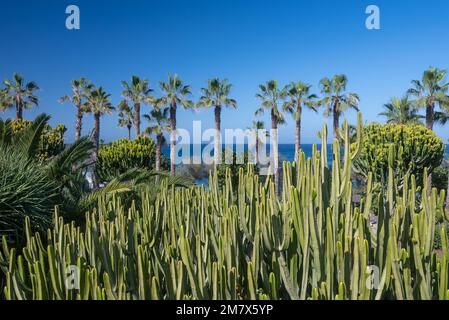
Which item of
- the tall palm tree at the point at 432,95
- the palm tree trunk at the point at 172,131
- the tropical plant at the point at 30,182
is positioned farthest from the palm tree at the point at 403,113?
the tropical plant at the point at 30,182

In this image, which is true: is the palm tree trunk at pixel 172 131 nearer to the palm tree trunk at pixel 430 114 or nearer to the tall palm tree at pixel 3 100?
the tall palm tree at pixel 3 100

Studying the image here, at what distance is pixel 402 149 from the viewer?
661 inches

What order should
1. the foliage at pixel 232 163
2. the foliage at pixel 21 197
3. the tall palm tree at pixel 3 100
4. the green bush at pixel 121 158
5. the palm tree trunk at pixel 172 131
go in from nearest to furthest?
the foliage at pixel 21 197
the green bush at pixel 121 158
the foliage at pixel 232 163
the palm tree trunk at pixel 172 131
the tall palm tree at pixel 3 100

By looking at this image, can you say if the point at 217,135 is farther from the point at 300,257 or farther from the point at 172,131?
the point at 300,257

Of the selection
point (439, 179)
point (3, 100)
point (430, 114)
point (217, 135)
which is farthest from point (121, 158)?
point (439, 179)

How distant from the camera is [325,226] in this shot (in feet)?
10.9

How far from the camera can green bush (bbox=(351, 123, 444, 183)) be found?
17.0 m

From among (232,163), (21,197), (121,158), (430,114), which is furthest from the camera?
(232,163)

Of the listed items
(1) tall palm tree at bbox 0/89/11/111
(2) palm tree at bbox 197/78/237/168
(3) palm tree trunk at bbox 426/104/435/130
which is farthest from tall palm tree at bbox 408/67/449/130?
(1) tall palm tree at bbox 0/89/11/111

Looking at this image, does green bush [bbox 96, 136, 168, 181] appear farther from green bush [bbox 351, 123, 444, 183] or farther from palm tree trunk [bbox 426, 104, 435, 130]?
palm tree trunk [bbox 426, 104, 435, 130]

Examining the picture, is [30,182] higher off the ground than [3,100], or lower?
lower

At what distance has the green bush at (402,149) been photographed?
17.0 m
